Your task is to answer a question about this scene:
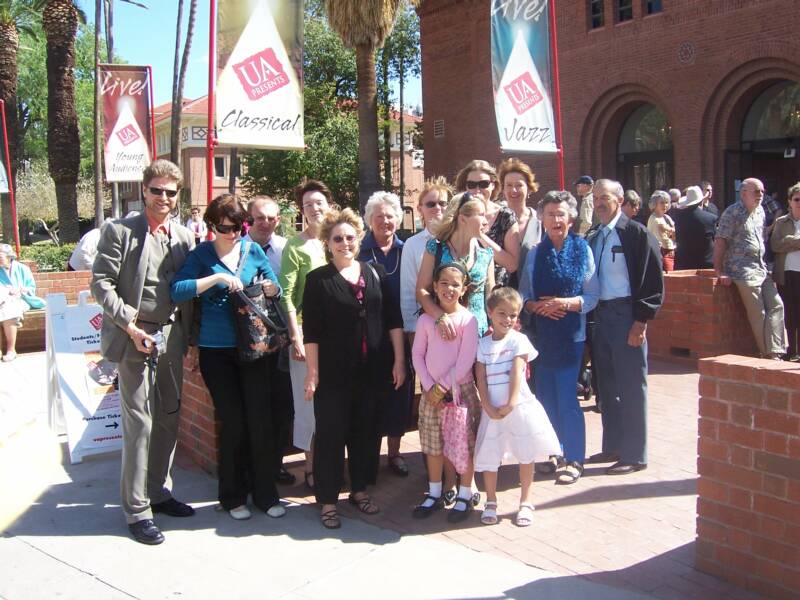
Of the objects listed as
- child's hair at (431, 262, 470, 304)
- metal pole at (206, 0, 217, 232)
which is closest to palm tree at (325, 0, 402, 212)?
metal pole at (206, 0, 217, 232)

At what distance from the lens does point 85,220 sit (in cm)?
5234

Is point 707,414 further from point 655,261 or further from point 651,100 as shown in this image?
point 651,100

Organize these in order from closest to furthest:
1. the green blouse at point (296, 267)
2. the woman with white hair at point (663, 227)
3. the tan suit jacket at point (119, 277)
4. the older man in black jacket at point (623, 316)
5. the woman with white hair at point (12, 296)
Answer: the tan suit jacket at point (119, 277) → the green blouse at point (296, 267) → the older man in black jacket at point (623, 316) → the woman with white hair at point (12, 296) → the woman with white hair at point (663, 227)

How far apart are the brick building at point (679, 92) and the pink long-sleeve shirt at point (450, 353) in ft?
51.4

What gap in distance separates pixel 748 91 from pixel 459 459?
671 inches

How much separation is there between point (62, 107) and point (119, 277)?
715 inches

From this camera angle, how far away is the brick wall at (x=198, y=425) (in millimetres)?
5453

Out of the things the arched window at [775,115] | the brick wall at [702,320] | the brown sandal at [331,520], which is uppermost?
the arched window at [775,115]

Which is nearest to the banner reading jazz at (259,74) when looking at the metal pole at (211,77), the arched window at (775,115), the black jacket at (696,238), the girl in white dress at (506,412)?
the metal pole at (211,77)

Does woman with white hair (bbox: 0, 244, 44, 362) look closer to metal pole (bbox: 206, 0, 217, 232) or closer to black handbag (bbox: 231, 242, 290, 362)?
metal pole (bbox: 206, 0, 217, 232)

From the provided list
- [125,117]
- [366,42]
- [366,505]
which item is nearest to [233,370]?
[366,505]

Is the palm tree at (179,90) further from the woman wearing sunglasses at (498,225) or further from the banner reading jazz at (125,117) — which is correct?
the woman wearing sunglasses at (498,225)

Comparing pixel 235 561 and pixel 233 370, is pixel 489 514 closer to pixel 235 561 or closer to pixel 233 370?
pixel 235 561

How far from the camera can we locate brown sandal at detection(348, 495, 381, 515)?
4.78 meters
